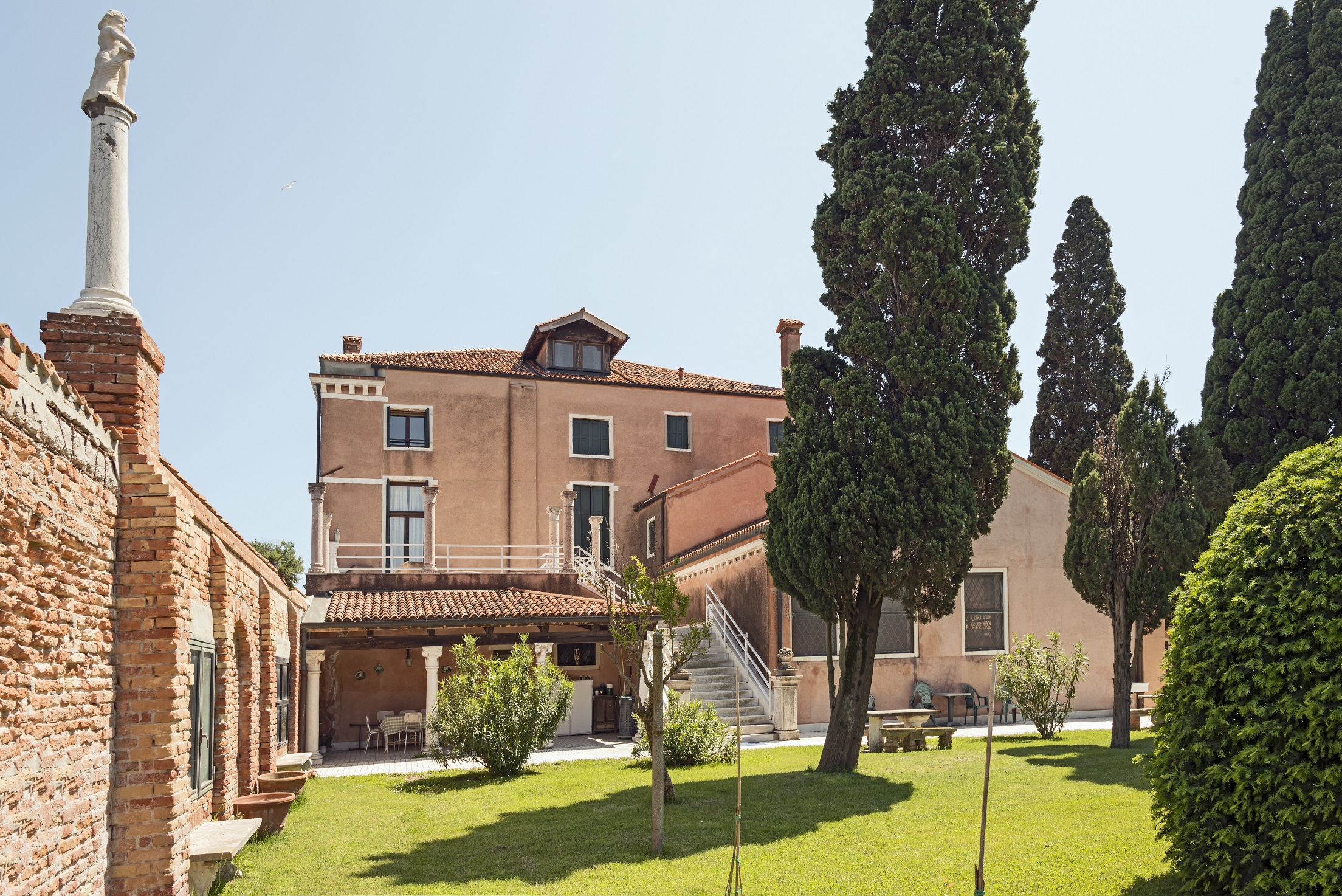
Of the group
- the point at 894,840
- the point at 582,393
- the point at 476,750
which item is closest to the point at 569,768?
the point at 476,750

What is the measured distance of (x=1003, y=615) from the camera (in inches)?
890

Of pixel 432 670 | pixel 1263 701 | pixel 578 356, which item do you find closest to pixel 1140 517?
pixel 1263 701

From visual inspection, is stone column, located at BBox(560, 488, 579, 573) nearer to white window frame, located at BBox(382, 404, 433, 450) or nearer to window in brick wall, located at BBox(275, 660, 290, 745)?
white window frame, located at BBox(382, 404, 433, 450)

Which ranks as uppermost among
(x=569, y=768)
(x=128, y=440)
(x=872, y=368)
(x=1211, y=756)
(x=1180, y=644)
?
(x=872, y=368)

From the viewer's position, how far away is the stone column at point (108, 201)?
6805 millimetres

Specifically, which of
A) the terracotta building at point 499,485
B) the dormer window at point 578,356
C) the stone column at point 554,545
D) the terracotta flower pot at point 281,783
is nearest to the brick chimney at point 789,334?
the terracotta building at point 499,485

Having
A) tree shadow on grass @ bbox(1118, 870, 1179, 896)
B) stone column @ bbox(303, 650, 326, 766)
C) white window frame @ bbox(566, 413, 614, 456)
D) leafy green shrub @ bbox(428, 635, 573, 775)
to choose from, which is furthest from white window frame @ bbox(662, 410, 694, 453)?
tree shadow on grass @ bbox(1118, 870, 1179, 896)

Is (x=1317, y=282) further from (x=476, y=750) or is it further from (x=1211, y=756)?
(x=476, y=750)

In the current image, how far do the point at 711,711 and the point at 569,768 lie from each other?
2495 mm

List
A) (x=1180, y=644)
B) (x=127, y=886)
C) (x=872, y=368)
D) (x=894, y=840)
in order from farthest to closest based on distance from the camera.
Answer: (x=872, y=368) → (x=894, y=840) → (x=1180, y=644) → (x=127, y=886)

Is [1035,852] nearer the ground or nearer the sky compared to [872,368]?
nearer the ground

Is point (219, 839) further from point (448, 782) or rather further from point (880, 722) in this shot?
point (880, 722)

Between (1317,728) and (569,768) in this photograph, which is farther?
(569,768)

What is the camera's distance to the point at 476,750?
15.0 meters
